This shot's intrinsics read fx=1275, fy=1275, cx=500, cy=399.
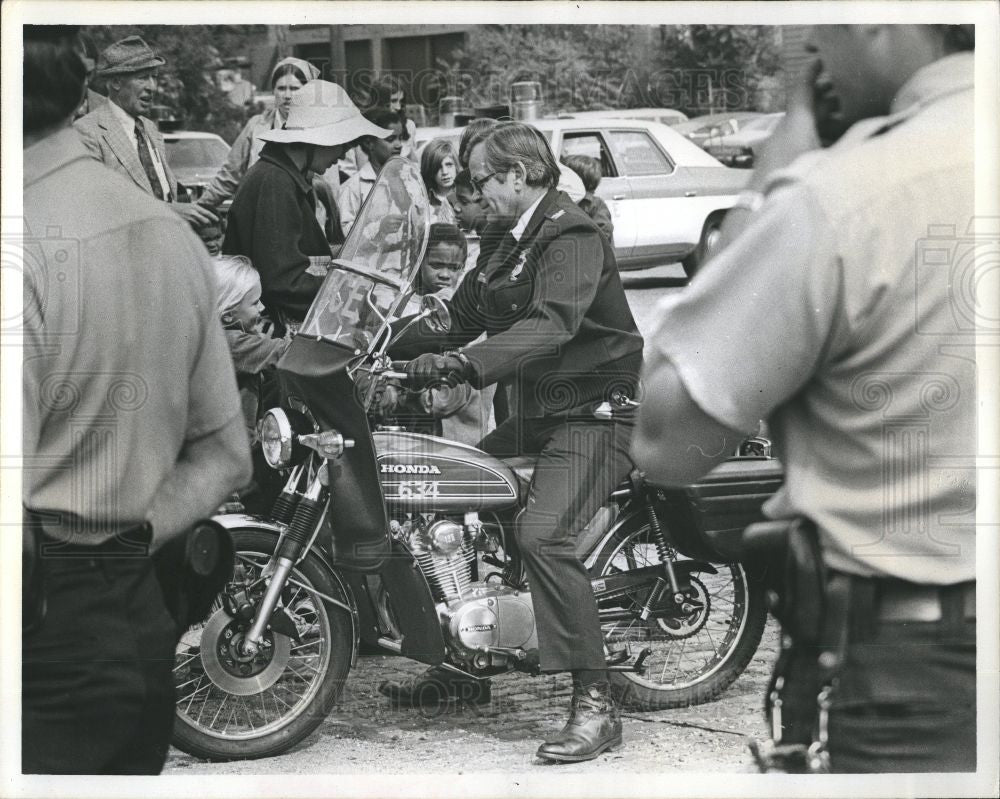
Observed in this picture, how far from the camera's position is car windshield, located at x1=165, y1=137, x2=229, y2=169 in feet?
12.2

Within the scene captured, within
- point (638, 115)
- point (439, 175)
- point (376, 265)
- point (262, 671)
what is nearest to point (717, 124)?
point (638, 115)

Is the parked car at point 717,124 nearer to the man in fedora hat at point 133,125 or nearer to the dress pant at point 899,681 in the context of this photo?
the man in fedora hat at point 133,125

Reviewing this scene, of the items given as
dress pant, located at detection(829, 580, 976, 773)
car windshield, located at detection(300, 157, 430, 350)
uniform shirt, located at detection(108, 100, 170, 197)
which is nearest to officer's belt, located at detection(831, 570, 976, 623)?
dress pant, located at detection(829, 580, 976, 773)

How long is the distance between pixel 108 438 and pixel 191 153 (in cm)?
104

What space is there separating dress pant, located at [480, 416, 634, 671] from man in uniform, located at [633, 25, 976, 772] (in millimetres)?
1408

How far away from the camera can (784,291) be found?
193 centimetres

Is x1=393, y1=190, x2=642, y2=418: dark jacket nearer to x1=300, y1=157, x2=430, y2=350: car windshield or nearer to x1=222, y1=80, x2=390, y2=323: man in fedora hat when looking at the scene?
x1=300, y1=157, x2=430, y2=350: car windshield

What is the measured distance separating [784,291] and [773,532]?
2.07 ft

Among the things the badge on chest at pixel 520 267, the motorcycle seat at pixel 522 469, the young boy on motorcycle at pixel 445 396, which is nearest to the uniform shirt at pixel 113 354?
the young boy on motorcycle at pixel 445 396

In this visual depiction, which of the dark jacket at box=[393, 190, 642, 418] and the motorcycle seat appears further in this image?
the motorcycle seat

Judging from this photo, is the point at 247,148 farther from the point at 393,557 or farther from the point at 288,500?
the point at 393,557

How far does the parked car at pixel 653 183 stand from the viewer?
376 centimetres

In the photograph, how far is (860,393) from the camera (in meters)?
2.07

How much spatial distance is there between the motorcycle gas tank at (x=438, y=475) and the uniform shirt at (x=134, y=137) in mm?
965
